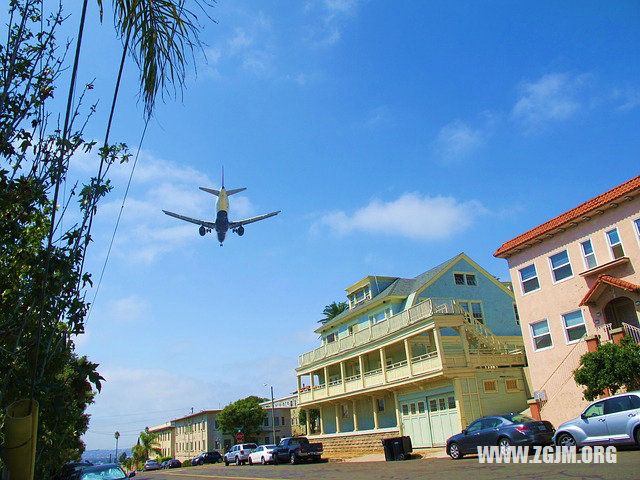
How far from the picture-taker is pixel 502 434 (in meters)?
18.0

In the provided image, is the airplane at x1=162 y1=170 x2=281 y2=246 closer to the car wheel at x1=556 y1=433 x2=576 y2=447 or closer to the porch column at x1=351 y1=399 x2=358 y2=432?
the porch column at x1=351 y1=399 x2=358 y2=432

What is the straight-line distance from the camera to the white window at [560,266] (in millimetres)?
23812

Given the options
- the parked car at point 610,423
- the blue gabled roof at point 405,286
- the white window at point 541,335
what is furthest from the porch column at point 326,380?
the parked car at point 610,423

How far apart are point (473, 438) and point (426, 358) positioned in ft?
33.9

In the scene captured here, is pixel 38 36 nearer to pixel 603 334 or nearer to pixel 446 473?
pixel 446 473

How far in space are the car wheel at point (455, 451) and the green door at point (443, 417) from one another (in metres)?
6.27

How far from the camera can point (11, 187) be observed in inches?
181

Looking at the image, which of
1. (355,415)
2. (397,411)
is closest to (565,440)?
(397,411)

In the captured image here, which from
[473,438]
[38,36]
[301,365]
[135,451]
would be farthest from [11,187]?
[135,451]

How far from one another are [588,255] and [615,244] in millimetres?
1322

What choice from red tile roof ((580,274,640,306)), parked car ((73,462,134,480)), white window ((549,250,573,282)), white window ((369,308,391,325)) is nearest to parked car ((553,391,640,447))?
red tile roof ((580,274,640,306))

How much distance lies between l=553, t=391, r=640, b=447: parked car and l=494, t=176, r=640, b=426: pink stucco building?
611 cm

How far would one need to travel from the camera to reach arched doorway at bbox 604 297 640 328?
2138 cm

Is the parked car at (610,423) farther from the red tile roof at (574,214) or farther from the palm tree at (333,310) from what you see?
the palm tree at (333,310)
